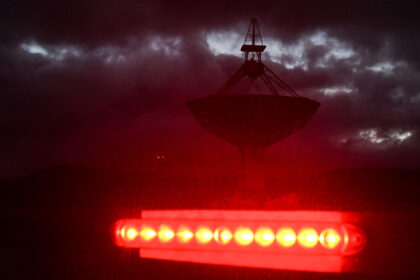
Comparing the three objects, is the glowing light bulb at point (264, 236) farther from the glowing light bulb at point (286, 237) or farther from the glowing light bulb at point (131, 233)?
the glowing light bulb at point (131, 233)

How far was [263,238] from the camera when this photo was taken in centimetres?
194

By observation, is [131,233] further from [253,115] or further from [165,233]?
[253,115]

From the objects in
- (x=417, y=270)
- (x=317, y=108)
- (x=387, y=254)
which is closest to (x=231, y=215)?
(x=387, y=254)

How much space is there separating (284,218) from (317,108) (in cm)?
2801

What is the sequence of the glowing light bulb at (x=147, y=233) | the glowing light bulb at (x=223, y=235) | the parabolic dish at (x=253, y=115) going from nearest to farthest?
the glowing light bulb at (x=223, y=235) → the glowing light bulb at (x=147, y=233) → the parabolic dish at (x=253, y=115)

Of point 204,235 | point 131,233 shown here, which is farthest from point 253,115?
point 204,235

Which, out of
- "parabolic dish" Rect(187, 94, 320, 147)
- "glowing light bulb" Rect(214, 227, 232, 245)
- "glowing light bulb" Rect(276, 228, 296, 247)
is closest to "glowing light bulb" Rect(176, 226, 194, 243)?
"glowing light bulb" Rect(214, 227, 232, 245)

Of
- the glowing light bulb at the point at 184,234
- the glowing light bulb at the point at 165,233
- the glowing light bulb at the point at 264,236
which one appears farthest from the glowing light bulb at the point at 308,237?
the glowing light bulb at the point at 165,233

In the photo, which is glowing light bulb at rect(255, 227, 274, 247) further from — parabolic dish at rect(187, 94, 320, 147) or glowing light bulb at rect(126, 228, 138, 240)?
parabolic dish at rect(187, 94, 320, 147)

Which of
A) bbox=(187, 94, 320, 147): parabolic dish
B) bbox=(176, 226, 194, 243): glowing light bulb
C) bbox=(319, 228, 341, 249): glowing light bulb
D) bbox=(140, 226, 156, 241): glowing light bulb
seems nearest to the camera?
bbox=(319, 228, 341, 249): glowing light bulb

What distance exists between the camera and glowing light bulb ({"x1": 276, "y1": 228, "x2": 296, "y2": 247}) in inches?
75.2

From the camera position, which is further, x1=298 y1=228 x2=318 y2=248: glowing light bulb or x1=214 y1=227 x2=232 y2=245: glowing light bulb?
x1=214 y1=227 x2=232 y2=245: glowing light bulb

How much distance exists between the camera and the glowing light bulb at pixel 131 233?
2301 mm

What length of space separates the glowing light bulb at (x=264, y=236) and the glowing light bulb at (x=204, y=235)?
206 mm
